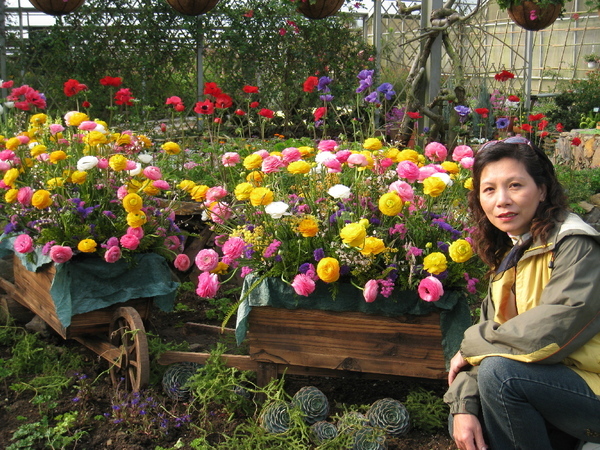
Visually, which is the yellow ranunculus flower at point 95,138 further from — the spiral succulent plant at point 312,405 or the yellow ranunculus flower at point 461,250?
the yellow ranunculus flower at point 461,250

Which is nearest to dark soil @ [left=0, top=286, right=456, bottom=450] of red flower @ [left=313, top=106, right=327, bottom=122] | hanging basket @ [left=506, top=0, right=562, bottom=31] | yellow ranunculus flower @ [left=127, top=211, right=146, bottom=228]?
yellow ranunculus flower @ [left=127, top=211, right=146, bottom=228]

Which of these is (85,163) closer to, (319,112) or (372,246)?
(372,246)

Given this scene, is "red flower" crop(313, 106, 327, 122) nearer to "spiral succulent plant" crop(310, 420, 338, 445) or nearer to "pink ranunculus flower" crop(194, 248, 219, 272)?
"pink ranunculus flower" crop(194, 248, 219, 272)

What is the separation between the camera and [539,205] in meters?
1.77

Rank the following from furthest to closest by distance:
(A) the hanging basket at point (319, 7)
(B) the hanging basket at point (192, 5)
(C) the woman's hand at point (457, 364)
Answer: (A) the hanging basket at point (319, 7) → (B) the hanging basket at point (192, 5) → (C) the woman's hand at point (457, 364)

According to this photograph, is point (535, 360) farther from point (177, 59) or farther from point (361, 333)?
point (177, 59)

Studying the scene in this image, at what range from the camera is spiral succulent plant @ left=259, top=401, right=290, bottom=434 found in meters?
2.22

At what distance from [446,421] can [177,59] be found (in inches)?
202

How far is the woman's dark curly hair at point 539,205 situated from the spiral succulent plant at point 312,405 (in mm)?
754

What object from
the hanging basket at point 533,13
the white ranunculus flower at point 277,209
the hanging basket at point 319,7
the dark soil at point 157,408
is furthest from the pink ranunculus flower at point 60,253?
the hanging basket at point 533,13

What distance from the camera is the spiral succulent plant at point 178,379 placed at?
8.25ft

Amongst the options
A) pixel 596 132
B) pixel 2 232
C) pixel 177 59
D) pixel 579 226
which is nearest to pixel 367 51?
pixel 177 59

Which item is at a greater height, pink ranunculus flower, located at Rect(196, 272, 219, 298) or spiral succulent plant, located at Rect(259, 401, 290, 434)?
pink ranunculus flower, located at Rect(196, 272, 219, 298)

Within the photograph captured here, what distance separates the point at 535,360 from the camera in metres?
1.61
